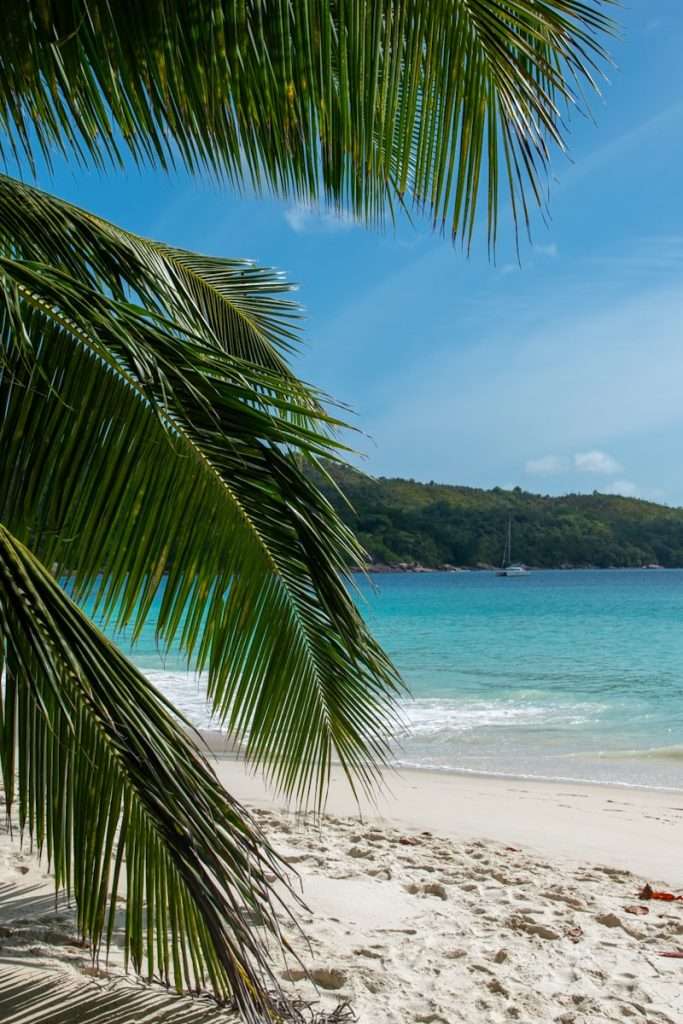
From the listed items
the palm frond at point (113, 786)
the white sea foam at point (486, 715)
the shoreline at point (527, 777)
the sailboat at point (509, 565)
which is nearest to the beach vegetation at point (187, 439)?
the palm frond at point (113, 786)

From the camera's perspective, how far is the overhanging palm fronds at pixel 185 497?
2.36m

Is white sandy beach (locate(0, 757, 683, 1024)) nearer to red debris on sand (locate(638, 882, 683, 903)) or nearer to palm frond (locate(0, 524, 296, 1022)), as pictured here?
red debris on sand (locate(638, 882, 683, 903))

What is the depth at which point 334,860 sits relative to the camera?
5305 mm

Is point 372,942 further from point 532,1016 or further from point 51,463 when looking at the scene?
point 51,463

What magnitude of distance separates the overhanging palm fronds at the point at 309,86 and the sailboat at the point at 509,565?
72.6 m

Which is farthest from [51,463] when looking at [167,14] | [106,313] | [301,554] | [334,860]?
[334,860]

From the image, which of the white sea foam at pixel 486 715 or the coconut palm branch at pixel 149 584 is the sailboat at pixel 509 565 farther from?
the coconut palm branch at pixel 149 584

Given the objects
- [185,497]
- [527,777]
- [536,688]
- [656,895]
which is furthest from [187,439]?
[536,688]

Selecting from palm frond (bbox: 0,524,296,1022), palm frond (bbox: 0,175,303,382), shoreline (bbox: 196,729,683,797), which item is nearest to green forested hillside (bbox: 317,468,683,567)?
shoreline (bbox: 196,729,683,797)

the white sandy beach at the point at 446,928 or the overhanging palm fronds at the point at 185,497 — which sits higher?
the overhanging palm fronds at the point at 185,497

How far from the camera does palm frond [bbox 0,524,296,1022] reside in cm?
170

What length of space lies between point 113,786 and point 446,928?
2789 millimetres

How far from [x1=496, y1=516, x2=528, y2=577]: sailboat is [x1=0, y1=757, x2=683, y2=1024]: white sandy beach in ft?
225

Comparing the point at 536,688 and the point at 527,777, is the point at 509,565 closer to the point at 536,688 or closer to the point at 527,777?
the point at 536,688
